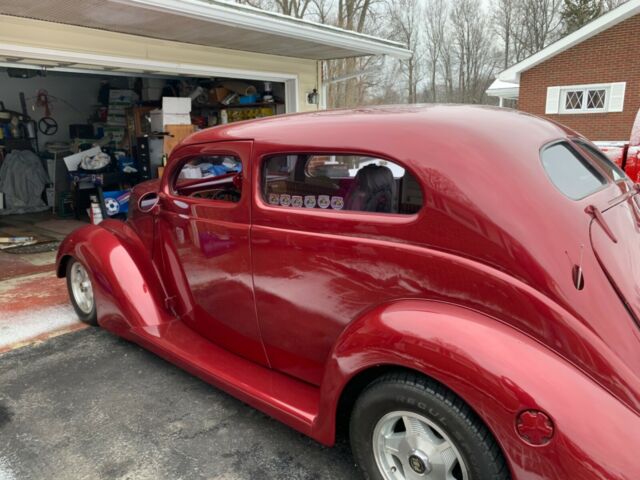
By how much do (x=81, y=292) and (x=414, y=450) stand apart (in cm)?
328

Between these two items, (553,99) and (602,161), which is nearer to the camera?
(602,161)

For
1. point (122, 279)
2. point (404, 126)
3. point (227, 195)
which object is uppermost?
point (404, 126)

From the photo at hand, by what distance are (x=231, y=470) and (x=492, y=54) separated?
41.7 m

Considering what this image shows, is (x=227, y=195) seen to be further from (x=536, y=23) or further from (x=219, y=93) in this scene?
(x=536, y=23)

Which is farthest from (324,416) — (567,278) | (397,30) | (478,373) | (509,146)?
(397,30)

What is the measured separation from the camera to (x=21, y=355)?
12.0 ft

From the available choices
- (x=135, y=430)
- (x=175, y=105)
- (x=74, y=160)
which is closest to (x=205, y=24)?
(x=175, y=105)

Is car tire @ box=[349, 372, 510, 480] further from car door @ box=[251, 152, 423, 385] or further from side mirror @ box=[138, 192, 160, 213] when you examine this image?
side mirror @ box=[138, 192, 160, 213]

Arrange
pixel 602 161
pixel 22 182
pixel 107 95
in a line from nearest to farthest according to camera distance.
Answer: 1. pixel 602 161
2. pixel 22 182
3. pixel 107 95

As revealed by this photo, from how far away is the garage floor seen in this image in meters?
4.06

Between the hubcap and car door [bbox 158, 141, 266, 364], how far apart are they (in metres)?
1.08

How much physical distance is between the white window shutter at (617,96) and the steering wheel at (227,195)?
15.6 metres

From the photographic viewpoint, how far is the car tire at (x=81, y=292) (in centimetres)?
397

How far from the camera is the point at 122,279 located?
3.37 metres
